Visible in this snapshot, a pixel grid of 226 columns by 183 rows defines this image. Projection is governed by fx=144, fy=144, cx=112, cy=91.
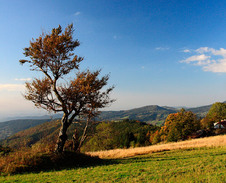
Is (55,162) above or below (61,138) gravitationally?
below

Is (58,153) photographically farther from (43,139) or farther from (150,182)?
(150,182)

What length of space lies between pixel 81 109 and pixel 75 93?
6.96 ft

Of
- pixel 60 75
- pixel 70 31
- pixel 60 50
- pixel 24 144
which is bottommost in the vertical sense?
pixel 24 144

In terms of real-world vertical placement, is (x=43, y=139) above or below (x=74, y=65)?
below

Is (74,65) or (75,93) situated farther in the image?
(74,65)

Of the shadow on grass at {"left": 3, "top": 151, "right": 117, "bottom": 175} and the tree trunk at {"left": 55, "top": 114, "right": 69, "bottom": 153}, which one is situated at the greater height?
the tree trunk at {"left": 55, "top": 114, "right": 69, "bottom": 153}

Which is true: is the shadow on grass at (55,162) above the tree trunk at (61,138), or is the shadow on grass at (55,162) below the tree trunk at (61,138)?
below

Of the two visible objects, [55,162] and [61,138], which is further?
[61,138]

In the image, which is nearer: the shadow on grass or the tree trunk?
the shadow on grass

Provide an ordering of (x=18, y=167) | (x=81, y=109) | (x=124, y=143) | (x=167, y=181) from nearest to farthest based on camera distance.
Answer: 1. (x=167, y=181)
2. (x=18, y=167)
3. (x=81, y=109)
4. (x=124, y=143)

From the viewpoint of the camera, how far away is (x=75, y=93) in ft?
50.3

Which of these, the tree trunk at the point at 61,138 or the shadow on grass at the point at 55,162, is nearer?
the shadow on grass at the point at 55,162

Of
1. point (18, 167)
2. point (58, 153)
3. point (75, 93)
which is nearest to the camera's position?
point (18, 167)

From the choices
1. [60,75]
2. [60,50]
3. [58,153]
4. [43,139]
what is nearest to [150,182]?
[58,153]
